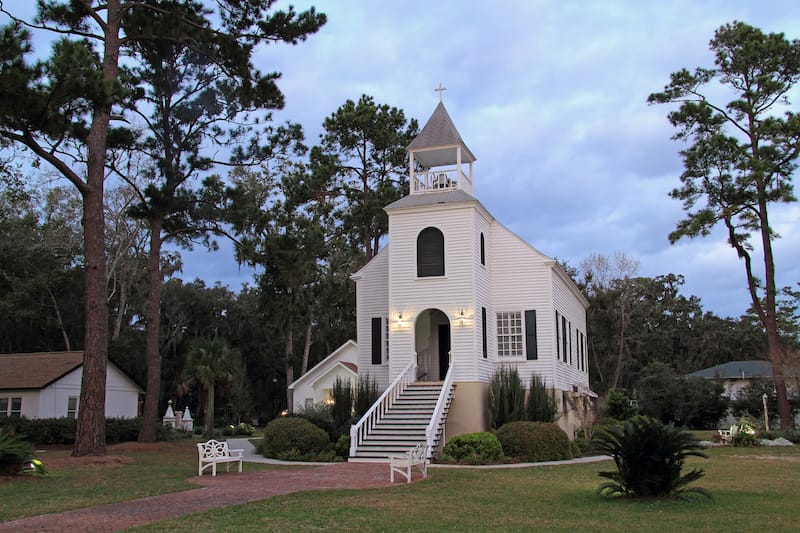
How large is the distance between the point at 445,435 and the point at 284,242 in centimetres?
816

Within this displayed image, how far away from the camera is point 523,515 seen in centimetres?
1002

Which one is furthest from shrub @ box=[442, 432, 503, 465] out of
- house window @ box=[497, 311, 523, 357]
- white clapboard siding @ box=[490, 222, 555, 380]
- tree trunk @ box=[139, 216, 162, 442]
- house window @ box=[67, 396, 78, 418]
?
house window @ box=[67, 396, 78, 418]

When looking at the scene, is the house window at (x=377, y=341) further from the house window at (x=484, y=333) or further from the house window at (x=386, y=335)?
the house window at (x=484, y=333)

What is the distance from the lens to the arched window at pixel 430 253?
23.7 metres

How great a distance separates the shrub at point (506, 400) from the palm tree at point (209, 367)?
15.6 metres

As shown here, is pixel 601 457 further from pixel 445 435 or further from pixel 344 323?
pixel 344 323

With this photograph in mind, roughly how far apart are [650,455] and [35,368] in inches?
1134

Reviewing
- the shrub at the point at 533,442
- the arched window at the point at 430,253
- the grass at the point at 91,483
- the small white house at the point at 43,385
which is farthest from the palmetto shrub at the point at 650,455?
Answer: the small white house at the point at 43,385

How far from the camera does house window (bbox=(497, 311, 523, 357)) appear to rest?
81.9 feet

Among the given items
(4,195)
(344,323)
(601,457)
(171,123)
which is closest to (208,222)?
(171,123)

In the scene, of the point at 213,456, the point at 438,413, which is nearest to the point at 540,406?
the point at 438,413

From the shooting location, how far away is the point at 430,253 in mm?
23875

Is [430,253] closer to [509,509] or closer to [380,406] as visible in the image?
[380,406]

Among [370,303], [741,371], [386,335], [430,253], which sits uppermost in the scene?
[430,253]
